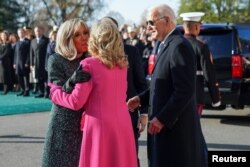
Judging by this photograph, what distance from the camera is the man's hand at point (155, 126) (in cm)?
423

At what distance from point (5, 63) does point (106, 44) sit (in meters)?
12.9

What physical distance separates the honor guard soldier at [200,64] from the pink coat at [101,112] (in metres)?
2.96

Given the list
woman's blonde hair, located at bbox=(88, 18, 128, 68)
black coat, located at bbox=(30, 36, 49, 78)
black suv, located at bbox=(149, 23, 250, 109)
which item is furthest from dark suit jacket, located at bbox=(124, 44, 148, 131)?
black coat, located at bbox=(30, 36, 49, 78)

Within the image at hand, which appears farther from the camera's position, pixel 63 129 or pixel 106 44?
pixel 63 129

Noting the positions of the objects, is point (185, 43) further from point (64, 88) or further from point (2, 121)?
point (2, 121)

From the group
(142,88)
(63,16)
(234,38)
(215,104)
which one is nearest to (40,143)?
(215,104)

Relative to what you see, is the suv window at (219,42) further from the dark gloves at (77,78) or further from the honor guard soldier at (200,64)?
the dark gloves at (77,78)

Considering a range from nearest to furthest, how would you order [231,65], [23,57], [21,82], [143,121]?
[143,121] < [231,65] < [23,57] < [21,82]

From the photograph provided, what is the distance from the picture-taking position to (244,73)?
973cm

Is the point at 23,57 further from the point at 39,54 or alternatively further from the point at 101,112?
the point at 101,112

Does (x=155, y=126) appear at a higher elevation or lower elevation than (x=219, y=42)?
lower

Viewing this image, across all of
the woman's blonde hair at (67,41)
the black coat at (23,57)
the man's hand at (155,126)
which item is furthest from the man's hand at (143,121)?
the black coat at (23,57)

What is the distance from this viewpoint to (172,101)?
13.8ft

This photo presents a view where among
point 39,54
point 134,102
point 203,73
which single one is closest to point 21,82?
point 39,54
